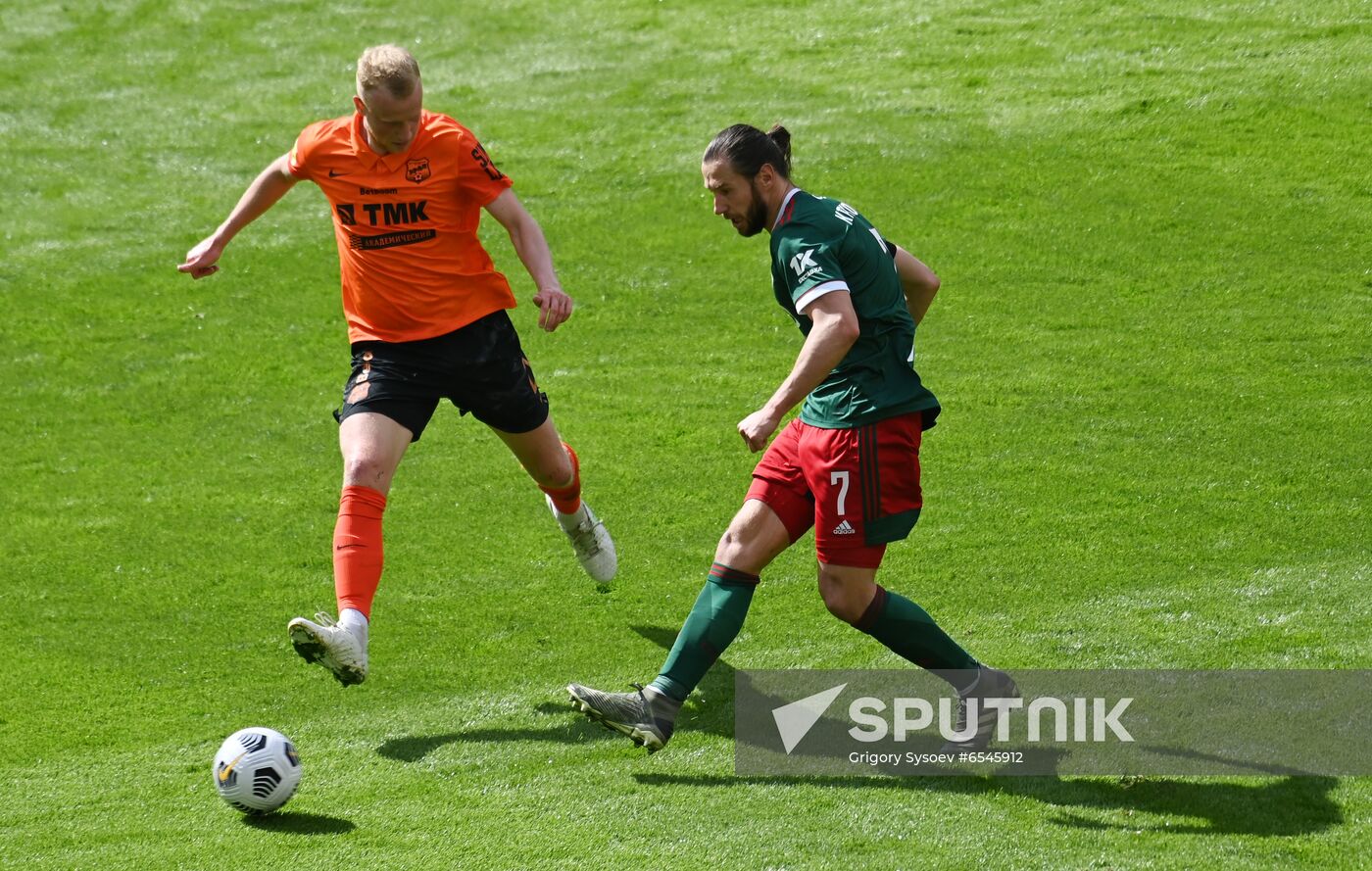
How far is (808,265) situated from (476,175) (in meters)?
1.72

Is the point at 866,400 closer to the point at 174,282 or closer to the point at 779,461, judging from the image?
the point at 779,461

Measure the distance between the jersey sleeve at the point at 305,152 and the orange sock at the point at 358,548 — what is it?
1.41 metres

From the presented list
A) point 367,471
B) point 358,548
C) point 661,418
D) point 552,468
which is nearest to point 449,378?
point 367,471

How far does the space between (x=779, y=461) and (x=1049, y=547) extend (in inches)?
97.8

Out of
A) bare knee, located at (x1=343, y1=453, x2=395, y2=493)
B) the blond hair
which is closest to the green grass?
bare knee, located at (x1=343, y1=453, x2=395, y2=493)

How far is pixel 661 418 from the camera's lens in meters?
9.29

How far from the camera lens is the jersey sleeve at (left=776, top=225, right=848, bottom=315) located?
4863 mm

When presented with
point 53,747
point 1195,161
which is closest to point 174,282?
point 53,747

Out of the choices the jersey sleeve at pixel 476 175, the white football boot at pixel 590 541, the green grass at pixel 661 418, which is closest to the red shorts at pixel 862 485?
the green grass at pixel 661 418

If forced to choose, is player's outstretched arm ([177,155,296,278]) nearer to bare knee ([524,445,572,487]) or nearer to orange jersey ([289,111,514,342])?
orange jersey ([289,111,514,342])

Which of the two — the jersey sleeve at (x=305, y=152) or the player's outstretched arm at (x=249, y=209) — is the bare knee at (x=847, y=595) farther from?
the player's outstretched arm at (x=249, y=209)

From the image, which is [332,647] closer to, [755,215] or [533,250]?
[533,250]

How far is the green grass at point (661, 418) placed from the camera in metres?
5.07

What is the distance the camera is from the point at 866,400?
5082 millimetres
